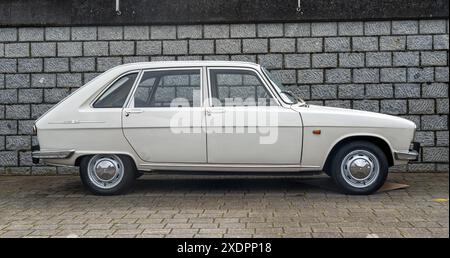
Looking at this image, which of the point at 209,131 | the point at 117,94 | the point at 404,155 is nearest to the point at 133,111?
the point at 117,94

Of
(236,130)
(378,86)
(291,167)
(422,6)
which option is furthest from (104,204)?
(422,6)

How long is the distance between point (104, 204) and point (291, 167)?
7.51 feet

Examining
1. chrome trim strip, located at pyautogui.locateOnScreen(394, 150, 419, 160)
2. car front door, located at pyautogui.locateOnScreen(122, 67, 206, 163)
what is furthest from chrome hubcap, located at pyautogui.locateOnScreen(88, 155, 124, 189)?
chrome trim strip, located at pyautogui.locateOnScreen(394, 150, 419, 160)

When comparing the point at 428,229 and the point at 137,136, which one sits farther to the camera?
the point at 137,136

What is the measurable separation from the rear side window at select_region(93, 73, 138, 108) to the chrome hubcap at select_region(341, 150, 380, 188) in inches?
111

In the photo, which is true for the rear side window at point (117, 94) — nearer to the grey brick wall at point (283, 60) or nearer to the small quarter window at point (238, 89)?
the small quarter window at point (238, 89)

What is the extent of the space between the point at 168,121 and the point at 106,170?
1.02 metres

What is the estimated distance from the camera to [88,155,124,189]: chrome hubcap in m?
7.75

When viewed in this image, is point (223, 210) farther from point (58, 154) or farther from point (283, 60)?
point (283, 60)

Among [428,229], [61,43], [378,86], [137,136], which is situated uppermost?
[61,43]

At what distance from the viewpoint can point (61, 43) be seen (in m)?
10.0

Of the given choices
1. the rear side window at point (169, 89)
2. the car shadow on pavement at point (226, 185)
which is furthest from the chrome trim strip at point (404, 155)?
the rear side window at point (169, 89)

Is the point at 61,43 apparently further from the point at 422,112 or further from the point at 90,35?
the point at 422,112

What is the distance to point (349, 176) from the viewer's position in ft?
24.9
